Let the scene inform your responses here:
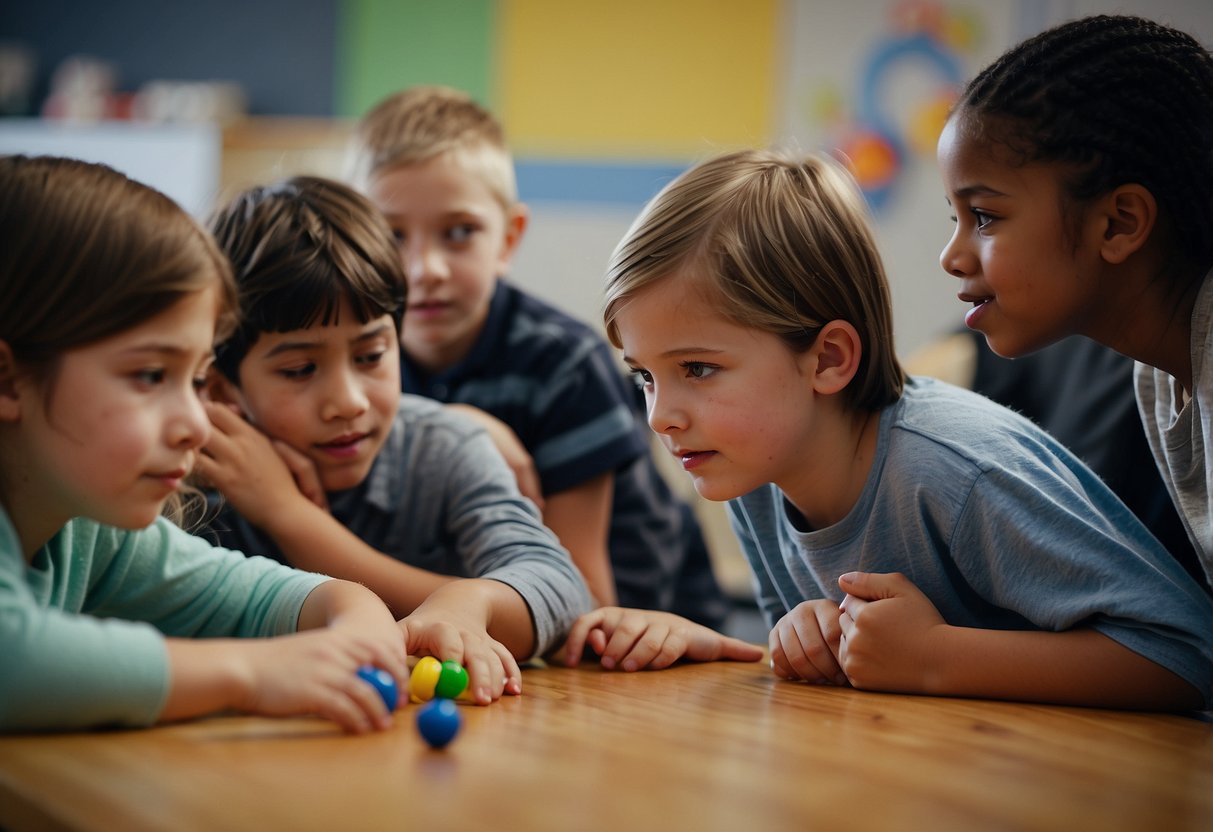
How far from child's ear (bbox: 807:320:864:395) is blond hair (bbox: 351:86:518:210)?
2.44 feet

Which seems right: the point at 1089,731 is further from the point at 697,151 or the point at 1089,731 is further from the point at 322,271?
the point at 697,151

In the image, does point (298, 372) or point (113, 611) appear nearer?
point (113, 611)

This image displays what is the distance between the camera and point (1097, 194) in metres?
1.05

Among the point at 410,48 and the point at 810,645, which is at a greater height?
the point at 410,48

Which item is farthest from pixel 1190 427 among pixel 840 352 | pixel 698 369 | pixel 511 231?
pixel 511 231

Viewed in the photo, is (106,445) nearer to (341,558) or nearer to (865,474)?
(341,558)

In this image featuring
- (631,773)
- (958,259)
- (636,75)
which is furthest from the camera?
(636,75)

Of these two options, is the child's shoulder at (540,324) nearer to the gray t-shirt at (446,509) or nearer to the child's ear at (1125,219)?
the gray t-shirt at (446,509)

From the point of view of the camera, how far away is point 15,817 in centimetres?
61

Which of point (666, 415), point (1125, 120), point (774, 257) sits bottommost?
point (666, 415)

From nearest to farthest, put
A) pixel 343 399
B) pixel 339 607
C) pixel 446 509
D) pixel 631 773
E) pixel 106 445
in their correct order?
1. pixel 631 773
2. pixel 106 445
3. pixel 339 607
4. pixel 343 399
5. pixel 446 509

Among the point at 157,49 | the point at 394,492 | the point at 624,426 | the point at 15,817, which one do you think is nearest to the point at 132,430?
the point at 15,817

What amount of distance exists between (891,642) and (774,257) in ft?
1.20

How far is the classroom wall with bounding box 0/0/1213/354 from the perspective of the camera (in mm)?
3377
